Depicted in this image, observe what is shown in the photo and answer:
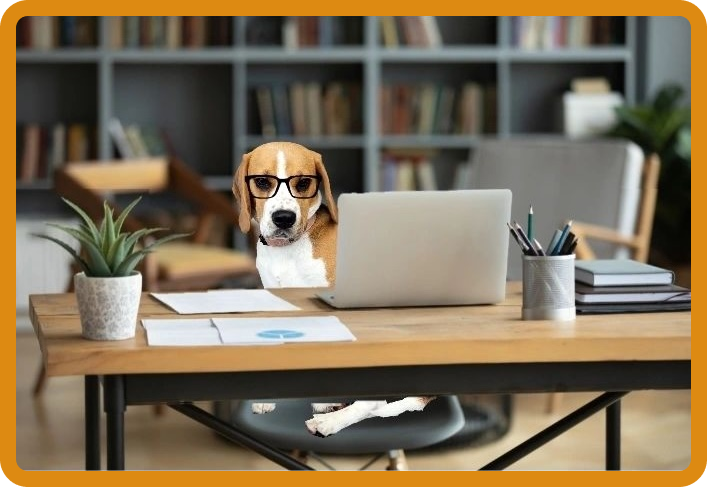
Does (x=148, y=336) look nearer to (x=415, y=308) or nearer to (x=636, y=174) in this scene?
(x=415, y=308)

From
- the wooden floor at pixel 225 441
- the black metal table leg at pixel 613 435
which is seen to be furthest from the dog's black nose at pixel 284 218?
the wooden floor at pixel 225 441

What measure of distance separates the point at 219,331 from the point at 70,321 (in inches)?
9.2

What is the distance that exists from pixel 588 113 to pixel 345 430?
376 centimetres

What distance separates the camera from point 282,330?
1.51 metres

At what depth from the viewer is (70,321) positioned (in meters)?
1.59

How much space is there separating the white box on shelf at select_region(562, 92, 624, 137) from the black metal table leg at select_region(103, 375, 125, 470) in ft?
13.2

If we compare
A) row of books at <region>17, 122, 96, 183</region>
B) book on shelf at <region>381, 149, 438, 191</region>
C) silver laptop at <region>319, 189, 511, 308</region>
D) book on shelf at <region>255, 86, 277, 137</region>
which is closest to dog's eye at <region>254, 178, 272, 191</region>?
silver laptop at <region>319, 189, 511, 308</region>

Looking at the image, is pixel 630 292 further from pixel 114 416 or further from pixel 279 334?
pixel 114 416

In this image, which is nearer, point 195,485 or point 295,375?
point 195,485

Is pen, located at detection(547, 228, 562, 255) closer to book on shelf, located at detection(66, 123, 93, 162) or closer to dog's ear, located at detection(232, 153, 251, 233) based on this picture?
dog's ear, located at detection(232, 153, 251, 233)

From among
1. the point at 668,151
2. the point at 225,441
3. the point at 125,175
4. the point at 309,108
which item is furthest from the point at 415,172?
the point at 225,441

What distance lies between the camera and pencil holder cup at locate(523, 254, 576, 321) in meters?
1.62
